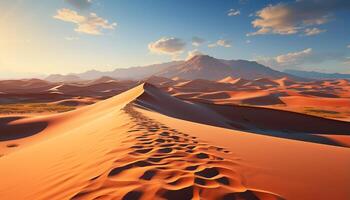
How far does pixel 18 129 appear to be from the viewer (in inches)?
552

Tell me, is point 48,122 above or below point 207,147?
below

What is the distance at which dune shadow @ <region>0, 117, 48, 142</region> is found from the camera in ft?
43.3

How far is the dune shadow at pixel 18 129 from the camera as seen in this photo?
43.3ft

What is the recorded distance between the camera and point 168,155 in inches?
159

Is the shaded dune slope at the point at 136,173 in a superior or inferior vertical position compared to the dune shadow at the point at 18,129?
superior

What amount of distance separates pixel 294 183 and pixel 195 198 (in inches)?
54.2

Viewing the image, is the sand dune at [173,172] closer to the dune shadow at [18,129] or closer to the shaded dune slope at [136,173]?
the shaded dune slope at [136,173]

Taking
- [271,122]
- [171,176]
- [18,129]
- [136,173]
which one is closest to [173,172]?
[171,176]

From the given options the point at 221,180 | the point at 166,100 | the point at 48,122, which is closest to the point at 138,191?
the point at 221,180

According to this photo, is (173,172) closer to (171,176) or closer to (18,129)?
(171,176)

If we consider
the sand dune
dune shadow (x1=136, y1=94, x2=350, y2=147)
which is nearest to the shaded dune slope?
the sand dune

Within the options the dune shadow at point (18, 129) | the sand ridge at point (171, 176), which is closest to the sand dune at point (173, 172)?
the sand ridge at point (171, 176)

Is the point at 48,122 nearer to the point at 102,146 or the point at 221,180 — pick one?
the point at 102,146

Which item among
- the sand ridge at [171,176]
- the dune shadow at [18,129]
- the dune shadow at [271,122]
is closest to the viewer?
the sand ridge at [171,176]
